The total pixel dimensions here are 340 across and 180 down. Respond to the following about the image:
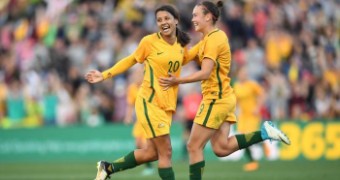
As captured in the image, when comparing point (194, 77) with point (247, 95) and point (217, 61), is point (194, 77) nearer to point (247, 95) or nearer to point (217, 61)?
point (217, 61)

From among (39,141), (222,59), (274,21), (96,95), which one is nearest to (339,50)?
(274,21)

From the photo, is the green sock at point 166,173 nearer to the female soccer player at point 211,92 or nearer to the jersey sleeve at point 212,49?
the female soccer player at point 211,92

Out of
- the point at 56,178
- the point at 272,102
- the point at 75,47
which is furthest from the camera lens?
the point at 75,47

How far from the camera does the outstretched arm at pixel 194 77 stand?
12055 millimetres

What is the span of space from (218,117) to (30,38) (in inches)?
632

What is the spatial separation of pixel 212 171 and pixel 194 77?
26.8ft

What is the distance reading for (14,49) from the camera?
27.7 m

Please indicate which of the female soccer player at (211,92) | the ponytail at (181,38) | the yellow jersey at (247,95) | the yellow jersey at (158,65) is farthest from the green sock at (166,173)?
the yellow jersey at (247,95)

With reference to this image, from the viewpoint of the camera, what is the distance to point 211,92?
1258cm

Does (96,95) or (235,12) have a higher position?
(235,12)

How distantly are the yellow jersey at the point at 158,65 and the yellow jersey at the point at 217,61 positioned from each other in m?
0.40

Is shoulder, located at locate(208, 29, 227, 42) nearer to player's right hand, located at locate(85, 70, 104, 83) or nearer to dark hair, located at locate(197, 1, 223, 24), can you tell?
dark hair, located at locate(197, 1, 223, 24)

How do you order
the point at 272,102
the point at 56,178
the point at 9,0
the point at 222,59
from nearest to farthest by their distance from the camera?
the point at 222,59 < the point at 56,178 < the point at 272,102 < the point at 9,0

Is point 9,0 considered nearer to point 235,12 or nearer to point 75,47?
point 75,47
